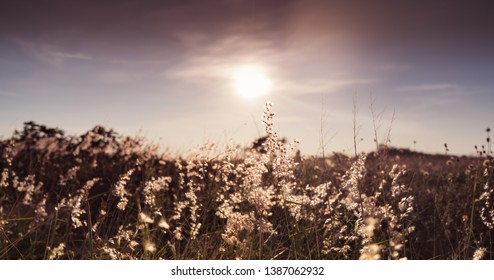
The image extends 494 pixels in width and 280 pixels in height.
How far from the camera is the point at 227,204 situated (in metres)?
2.70

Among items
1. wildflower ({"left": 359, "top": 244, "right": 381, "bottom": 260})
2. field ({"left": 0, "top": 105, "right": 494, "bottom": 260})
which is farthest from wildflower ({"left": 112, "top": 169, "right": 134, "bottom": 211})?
wildflower ({"left": 359, "top": 244, "right": 381, "bottom": 260})

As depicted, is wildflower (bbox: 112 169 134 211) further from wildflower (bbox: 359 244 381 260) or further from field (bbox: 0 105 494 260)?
wildflower (bbox: 359 244 381 260)

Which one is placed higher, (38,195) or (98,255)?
(38,195)

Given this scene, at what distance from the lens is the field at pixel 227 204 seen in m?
2.40

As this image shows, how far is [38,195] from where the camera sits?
15.4ft

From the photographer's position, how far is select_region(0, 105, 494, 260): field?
2.40 m

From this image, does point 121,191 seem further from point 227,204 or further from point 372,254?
point 372,254

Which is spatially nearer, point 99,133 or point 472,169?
point 472,169

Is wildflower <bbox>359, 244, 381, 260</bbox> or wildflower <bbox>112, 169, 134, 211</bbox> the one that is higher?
wildflower <bbox>112, 169, 134, 211</bbox>

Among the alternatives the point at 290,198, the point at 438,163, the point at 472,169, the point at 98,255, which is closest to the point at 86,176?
the point at 98,255

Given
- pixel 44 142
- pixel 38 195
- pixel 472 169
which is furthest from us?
pixel 44 142
